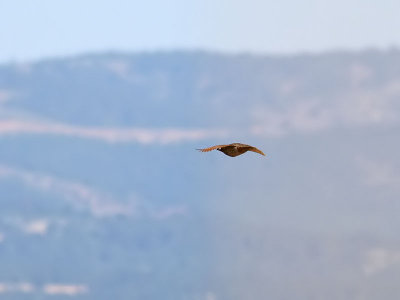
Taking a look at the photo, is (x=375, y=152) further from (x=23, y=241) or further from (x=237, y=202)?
(x=23, y=241)

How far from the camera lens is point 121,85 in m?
172

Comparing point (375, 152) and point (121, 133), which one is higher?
point (121, 133)

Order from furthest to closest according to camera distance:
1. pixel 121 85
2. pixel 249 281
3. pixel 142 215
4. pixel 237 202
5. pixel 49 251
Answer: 1. pixel 121 85
2. pixel 142 215
3. pixel 49 251
4. pixel 237 202
5. pixel 249 281

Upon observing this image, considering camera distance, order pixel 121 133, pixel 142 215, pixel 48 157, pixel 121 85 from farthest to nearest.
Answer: pixel 121 85, pixel 121 133, pixel 48 157, pixel 142 215

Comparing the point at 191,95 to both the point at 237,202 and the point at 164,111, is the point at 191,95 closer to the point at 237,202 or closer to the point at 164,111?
the point at 164,111

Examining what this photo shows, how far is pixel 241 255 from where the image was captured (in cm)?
10781

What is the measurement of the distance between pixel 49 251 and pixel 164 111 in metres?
39.0

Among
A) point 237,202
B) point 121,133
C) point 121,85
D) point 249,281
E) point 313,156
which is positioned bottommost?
point 249,281

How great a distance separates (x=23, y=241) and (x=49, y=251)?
3.81m

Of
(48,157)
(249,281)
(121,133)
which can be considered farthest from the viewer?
(121,133)

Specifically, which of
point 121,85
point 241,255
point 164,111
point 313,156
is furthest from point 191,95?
point 241,255

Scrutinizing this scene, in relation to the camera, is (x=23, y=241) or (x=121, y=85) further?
(x=121, y=85)

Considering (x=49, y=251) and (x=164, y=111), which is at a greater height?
(x=164, y=111)

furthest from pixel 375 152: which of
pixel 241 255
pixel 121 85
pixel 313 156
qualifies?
pixel 121 85
